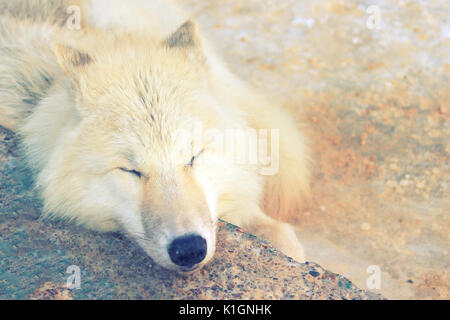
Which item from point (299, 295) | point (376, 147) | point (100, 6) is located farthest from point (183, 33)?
point (376, 147)

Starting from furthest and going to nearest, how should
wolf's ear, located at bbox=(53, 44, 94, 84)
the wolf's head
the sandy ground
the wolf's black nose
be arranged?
the sandy ground < wolf's ear, located at bbox=(53, 44, 94, 84) < the wolf's head < the wolf's black nose

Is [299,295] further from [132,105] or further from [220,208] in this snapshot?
[132,105]

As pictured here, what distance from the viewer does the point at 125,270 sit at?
2346 millimetres

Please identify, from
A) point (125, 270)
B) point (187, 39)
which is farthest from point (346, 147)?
point (125, 270)

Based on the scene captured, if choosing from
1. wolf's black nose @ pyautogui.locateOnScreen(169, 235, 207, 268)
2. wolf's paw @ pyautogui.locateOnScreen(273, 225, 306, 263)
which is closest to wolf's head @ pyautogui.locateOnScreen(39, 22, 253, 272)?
wolf's black nose @ pyautogui.locateOnScreen(169, 235, 207, 268)

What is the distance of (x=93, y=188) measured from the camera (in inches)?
99.2

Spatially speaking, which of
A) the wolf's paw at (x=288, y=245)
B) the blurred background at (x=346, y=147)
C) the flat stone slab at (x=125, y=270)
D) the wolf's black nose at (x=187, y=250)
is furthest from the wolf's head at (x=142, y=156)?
the wolf's paw at (x=288, y=245)

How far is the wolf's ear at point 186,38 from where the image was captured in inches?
109

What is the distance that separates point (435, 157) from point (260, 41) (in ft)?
9.06

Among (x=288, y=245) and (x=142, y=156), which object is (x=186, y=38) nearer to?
(x=142, y=156)

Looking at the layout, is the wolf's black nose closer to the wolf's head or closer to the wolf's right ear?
the wolf's head

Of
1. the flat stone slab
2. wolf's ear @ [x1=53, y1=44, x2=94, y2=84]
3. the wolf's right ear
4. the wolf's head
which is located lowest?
the flat stone slab

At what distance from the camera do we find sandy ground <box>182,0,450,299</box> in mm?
3561

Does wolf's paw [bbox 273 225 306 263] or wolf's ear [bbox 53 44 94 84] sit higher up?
wolf's ear [bbox 53 44 94 84]
